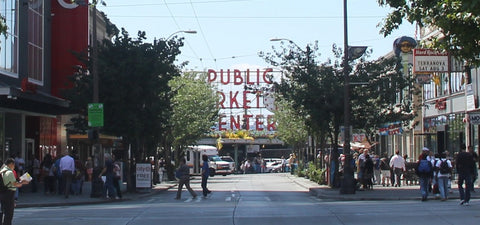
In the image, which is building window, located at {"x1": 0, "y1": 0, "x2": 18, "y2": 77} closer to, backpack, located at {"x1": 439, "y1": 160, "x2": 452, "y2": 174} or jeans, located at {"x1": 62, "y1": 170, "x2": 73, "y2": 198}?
jeans, located at {"x1": 62, "y1": 170, "x2": 73, "y2": 198}

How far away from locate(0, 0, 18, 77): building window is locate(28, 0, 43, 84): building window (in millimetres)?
1804

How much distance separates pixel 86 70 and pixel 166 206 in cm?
1115

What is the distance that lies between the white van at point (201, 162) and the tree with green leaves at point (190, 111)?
6.35 metres

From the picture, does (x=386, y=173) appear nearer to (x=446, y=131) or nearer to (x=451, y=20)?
(x=446, y=131)

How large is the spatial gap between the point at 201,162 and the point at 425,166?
147 feet

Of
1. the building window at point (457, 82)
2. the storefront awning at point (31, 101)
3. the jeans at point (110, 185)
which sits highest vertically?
the building window at point (457, 82)

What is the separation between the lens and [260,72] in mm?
71875

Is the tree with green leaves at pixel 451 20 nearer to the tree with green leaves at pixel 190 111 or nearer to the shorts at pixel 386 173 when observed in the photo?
the shorts at pixel 386 173

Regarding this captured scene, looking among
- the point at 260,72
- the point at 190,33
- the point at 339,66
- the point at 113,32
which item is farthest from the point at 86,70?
the point at 260,72

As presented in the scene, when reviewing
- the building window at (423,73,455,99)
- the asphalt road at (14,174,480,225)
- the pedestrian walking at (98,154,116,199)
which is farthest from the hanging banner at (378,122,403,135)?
the pedestrian walking at (98,154,116,199)

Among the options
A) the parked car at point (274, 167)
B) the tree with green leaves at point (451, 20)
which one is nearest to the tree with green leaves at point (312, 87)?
the tree with green leaves at point (451, 20)

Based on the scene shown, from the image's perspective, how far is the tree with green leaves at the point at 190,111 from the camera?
4978cm

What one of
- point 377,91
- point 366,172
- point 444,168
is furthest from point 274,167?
point 444,168

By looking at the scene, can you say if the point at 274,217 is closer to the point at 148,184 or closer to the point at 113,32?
the point at 148,184
